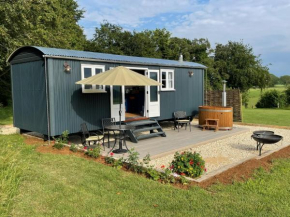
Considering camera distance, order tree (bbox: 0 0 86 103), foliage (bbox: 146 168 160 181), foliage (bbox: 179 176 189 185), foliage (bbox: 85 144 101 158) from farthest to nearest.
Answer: tree (bbox: 0 0 86 103) → foliage (bbox: 85 144 101 158) → foliage (bbox: 146 168 160 181) → foliage (bbox: 179 176 189 185)

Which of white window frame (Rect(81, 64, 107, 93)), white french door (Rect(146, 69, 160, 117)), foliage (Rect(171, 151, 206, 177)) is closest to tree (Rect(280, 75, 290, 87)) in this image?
white french door (Rect(146, 69, 160, 117))

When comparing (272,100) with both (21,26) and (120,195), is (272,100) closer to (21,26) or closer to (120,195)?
(21,26)

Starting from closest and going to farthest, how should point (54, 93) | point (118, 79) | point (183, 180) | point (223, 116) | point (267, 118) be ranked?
1. point (183, 180)
2. point (118, 79)
3. point (54, 93)
4. point (223, 116)
5. point (267, 118)

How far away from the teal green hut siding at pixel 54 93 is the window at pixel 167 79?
3.31ft

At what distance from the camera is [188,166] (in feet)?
15.7

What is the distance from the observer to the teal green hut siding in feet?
23.9

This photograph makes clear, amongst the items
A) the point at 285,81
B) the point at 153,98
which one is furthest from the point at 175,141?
the point at 285,81

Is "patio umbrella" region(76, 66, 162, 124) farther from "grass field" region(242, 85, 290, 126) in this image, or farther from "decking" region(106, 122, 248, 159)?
"grass field" region(242, 85, 290, 126)

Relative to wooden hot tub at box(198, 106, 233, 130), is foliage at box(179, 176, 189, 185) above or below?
below

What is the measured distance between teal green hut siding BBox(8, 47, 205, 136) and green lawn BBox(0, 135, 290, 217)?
2.67 m

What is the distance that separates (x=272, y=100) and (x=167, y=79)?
78.2 ft

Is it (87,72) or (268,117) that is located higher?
(87,72)

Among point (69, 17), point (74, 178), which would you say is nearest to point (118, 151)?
point (74, 178)

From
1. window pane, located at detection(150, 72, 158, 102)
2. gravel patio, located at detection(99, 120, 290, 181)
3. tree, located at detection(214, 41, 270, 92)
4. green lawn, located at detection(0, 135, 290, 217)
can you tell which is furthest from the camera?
tree, located at detection(214, 41, 270, 92)
